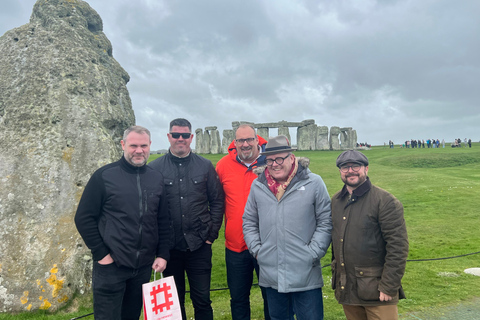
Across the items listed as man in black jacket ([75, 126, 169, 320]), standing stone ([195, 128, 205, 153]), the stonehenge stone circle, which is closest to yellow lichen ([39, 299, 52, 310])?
man in black jacket ([75, 126, 169, 320])

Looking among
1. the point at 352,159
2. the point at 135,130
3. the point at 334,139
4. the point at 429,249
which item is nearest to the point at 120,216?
the point at 135,130

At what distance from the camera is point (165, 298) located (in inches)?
137

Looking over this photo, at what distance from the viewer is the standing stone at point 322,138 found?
36.4 meters

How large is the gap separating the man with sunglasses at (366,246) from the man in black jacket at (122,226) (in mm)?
1854

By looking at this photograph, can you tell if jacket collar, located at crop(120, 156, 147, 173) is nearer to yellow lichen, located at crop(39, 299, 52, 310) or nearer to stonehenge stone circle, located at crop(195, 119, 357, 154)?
yellow lichen, located at crop(39, 299, 52, 310)

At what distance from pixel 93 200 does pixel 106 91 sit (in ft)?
9.82

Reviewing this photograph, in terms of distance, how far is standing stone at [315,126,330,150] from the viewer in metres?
36.4

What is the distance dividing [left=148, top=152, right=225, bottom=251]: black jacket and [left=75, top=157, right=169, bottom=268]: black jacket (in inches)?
17.7

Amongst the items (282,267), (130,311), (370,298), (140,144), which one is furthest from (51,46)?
(370,298)

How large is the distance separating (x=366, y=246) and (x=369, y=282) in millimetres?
315

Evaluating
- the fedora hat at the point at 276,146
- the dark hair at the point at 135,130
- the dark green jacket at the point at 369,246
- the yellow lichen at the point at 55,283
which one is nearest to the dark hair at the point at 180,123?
the dark hair at the point at 135,130

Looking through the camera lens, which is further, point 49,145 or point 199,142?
point 199,142

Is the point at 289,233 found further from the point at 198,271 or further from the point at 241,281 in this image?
the point at 198,271

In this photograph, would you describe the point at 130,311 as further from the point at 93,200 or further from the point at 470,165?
the point at 470,165
